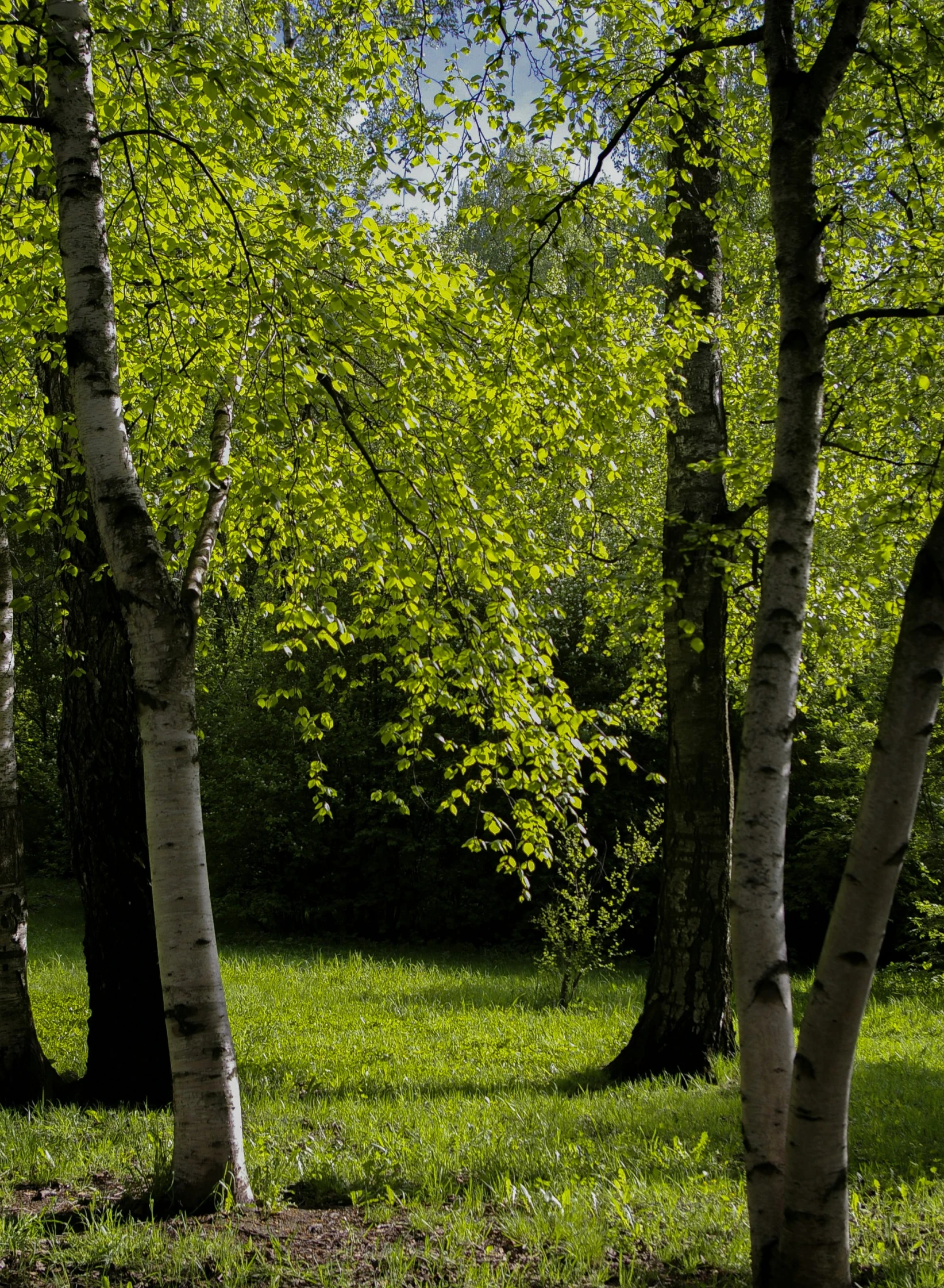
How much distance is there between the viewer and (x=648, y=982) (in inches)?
257

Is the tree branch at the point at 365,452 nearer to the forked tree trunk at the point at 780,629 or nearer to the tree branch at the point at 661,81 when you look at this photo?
the tree branch at the point at 661,81

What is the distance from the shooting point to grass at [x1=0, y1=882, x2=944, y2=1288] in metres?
3.17

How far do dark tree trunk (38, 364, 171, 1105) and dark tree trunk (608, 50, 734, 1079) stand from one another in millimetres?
3042

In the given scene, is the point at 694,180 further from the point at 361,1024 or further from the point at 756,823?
the point at 361,1024

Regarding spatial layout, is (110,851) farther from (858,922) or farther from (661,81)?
(661,81)

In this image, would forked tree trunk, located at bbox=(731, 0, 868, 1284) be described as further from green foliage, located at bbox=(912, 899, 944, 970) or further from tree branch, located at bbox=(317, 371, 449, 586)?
green foliage, located at bbox=(912, 899, 944, 970)

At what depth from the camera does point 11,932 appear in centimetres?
548

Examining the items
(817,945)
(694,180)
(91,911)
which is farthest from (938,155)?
(817,945)

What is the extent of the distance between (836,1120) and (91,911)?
4224mm

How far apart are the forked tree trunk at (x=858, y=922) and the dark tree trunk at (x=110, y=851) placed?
3840mm

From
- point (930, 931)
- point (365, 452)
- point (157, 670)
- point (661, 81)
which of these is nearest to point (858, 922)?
point (157, 670)

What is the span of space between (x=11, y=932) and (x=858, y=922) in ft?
15.8

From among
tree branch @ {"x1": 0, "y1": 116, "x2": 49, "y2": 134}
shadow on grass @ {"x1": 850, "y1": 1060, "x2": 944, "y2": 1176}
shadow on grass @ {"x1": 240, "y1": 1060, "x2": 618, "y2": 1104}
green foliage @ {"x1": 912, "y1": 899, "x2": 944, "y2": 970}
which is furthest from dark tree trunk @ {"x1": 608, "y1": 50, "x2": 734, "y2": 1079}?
green foliage @ {"x1": 912, "y1": 899, "x2": 944, "y2": 970}

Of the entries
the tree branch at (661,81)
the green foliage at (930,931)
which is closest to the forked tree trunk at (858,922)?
the tree branch at (661,81)
